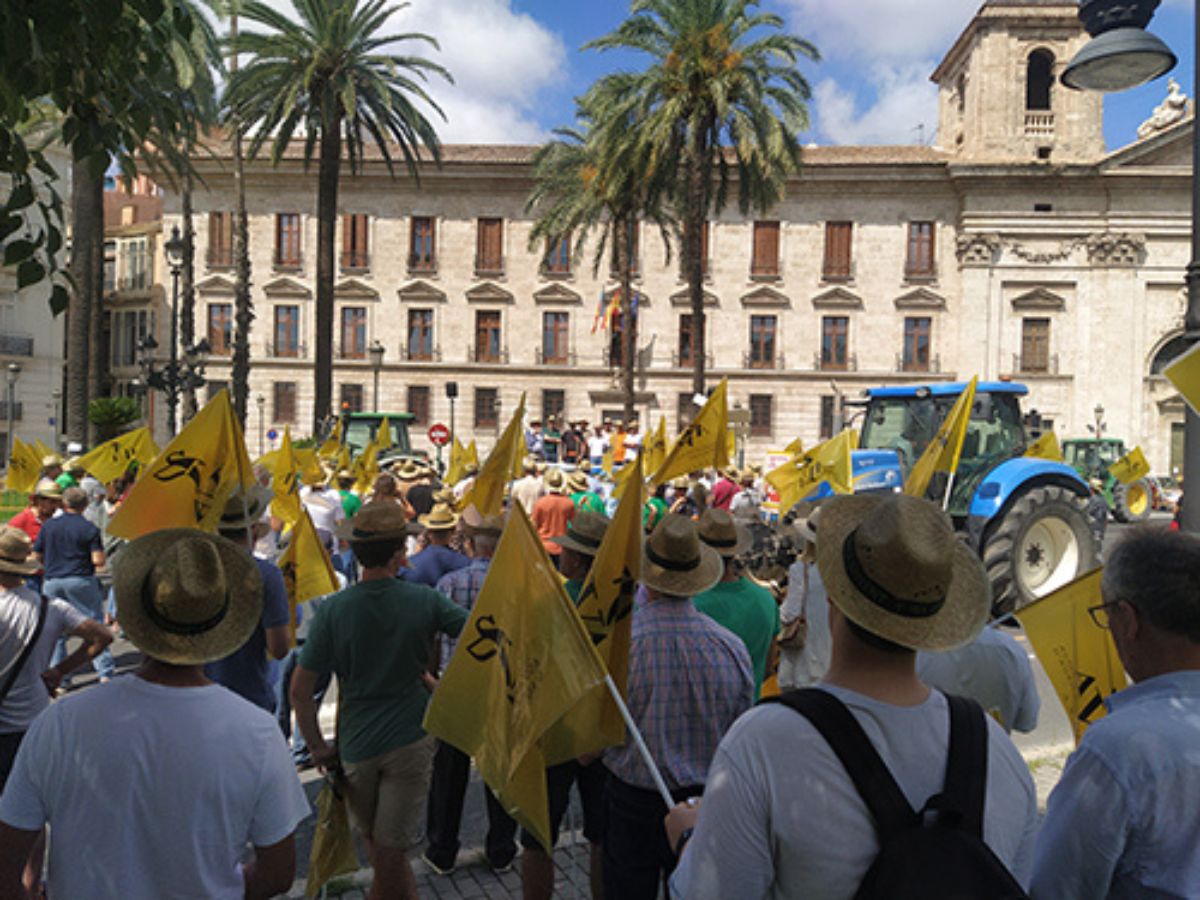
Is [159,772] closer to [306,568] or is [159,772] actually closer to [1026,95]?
[306,568]

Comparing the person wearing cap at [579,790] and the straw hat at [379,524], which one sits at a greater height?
the straw hat at [379,524]

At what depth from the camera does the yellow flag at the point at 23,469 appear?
12.3 meters

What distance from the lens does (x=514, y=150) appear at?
44.4 meters

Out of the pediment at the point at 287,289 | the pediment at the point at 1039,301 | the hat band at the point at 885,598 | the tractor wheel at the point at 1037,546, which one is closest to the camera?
the hat band at the point at 885,598

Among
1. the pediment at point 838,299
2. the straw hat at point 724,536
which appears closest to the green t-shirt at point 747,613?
the straw hat at point 724,536

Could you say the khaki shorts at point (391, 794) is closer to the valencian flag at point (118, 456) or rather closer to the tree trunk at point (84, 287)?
the valencian flag at point (118, 456)

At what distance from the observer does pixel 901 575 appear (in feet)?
6.28

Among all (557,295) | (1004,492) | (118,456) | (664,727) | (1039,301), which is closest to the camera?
(664,727)

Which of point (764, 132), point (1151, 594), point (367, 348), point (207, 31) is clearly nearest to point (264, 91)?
point (207, 31)

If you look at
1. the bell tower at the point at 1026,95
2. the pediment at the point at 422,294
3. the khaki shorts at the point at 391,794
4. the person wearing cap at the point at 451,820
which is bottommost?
the person wearing cap at the point at 451,820

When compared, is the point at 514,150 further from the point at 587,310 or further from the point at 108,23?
the point at 108,23

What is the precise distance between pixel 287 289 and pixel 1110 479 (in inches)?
1323

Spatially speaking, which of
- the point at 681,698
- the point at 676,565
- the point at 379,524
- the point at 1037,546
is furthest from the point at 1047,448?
the point at 379,524

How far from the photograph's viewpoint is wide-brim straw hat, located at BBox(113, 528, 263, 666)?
92.1 inches
